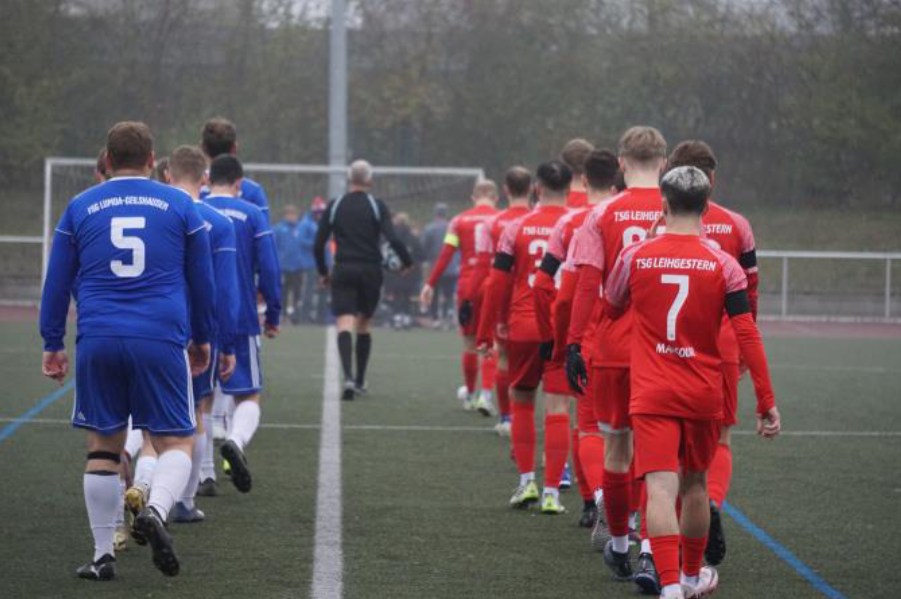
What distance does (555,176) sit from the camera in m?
7.94

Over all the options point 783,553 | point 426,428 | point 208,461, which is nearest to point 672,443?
point 783,553

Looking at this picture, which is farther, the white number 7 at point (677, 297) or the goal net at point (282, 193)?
the goal net at point (282, 193)

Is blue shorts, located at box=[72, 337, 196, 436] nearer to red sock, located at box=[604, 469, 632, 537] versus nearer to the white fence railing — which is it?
red sock, located at box=[604, 469, 632, 537]

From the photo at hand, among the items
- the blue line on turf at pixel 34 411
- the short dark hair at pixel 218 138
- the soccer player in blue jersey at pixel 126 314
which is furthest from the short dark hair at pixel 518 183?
the blue line on turf at pixel 34 411

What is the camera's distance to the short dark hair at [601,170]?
7.11 metres

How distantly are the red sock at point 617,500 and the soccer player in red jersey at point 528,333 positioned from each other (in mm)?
1395

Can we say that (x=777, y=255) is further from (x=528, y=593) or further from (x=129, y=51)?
(x=528, y=593)

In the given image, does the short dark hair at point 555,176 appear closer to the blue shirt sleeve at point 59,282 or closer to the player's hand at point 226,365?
the player's hand at point 226,365

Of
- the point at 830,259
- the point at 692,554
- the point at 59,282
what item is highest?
the point at 59,282

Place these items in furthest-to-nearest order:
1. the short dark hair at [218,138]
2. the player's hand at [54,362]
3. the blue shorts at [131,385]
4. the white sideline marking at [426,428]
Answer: the white sideline marking at [426,428] < the short dark hair at [218,138] < the player's hand at [54,362] < the blue shorts at [131,385]

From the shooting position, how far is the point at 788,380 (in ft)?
51.6

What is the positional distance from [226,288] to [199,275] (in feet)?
3.20

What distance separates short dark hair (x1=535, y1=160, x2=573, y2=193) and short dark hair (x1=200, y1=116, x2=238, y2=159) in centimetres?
192

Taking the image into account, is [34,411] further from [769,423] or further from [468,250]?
[769,423]
